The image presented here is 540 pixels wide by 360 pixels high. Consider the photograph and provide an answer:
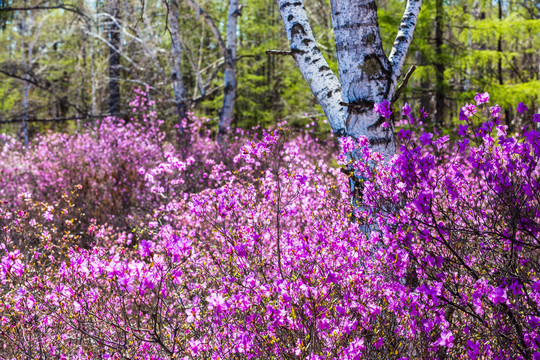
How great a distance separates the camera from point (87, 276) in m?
2.11

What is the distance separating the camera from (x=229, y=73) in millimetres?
9539

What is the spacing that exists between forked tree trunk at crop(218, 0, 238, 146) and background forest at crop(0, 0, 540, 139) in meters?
0.21

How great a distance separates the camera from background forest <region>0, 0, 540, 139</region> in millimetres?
7590

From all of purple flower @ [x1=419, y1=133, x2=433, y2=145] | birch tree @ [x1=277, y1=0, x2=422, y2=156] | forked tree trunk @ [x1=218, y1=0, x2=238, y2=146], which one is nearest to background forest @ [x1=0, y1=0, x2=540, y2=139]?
forked tree trunk @ [x1=218, y1=0, x2=238, y2=146]

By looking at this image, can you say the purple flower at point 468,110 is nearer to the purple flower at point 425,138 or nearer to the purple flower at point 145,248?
the purple flower at point 425,138

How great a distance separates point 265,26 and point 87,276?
17430 millimetres

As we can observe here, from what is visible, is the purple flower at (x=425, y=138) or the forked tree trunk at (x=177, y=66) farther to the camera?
the forked tree trunk at (x=177, y=66)

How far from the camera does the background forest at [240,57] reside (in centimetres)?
759

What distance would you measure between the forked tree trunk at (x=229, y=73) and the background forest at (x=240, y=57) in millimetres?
213

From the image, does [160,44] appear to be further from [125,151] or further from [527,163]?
[527,163]

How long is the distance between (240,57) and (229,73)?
2.56 feet

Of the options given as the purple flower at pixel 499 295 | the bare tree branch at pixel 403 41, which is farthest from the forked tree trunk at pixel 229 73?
the purple flower at pixel 499 295

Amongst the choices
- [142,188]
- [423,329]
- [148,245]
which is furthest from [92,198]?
[423,329]

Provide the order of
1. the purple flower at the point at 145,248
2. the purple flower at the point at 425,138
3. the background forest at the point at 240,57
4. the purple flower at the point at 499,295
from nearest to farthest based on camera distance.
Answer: the purple flower at the point at 499,295, the purple flower at the point at 145,248, the purple flower at the point at 425,138, the background forest at the point at 240,57
